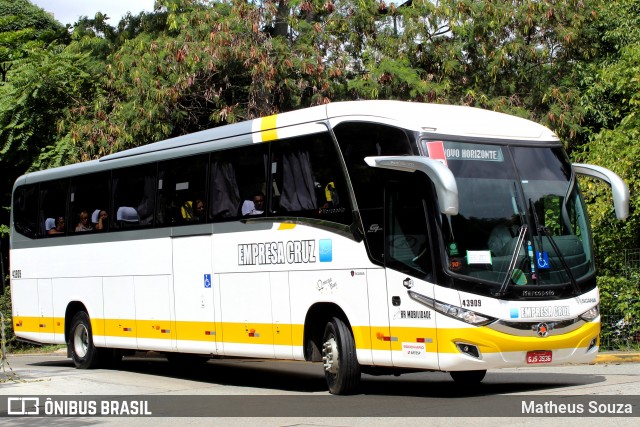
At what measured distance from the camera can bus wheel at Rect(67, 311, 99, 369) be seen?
19.3 metres

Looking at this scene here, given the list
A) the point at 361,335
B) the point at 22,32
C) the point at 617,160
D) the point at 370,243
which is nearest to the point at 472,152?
the point at 370,243

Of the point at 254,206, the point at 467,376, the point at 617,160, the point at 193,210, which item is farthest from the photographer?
the point at 617,160

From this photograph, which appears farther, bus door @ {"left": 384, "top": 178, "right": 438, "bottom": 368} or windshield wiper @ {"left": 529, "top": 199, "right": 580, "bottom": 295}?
windshield wiper @ {"left": 529, "top": 199, "right": 580, "bottom": 295}

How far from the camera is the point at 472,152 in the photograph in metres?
12.5

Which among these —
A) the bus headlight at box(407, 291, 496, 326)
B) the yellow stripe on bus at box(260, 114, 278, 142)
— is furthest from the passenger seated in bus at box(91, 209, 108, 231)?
the bus headlight at box(407, 291, 496, 326)

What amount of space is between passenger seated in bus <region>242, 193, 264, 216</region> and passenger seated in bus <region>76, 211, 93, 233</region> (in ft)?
16.8

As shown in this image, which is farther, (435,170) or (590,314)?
(590,314)

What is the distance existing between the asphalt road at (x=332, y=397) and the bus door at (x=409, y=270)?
0.66 meters

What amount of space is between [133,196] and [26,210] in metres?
4.29

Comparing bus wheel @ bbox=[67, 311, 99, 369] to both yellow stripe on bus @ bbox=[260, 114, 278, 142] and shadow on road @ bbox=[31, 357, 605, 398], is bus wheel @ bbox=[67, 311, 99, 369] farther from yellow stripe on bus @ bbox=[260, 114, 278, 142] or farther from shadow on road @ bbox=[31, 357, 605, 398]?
yellow stripe on bus @ bbox=[260, 114, 278, 142]

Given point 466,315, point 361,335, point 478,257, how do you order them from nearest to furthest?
point 466,315 < point 478,257 < point 361,335

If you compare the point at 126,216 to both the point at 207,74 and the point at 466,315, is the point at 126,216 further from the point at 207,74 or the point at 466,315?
the point at 466,315

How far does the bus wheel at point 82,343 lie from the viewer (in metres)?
19.3

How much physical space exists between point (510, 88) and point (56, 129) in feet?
40.3
